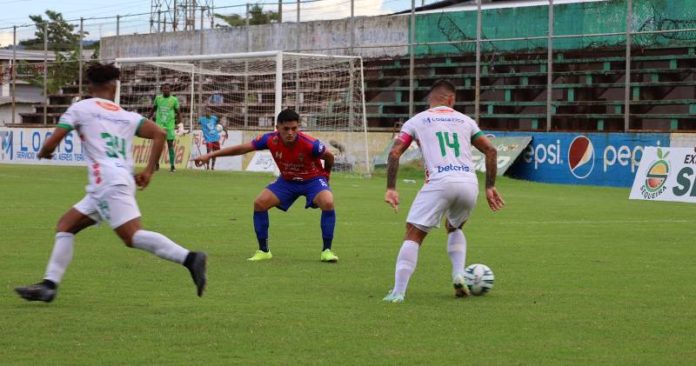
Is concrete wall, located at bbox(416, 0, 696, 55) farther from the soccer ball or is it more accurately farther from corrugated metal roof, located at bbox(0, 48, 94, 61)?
the soccer ball

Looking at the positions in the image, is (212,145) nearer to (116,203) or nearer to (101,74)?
(101,74)

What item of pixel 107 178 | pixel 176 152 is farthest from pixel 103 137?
pixel 176 152

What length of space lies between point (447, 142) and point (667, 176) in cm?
1724

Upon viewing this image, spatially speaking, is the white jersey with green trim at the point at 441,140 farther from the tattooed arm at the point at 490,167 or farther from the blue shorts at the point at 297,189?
the blue shorts at the point at 297,189

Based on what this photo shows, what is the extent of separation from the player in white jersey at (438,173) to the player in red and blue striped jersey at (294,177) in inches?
126

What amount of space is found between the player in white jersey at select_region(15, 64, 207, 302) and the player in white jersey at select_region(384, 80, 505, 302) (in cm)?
175

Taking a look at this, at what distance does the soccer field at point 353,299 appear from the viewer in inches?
312

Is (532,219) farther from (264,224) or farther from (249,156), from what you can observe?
(249,156)

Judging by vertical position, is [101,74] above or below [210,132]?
above

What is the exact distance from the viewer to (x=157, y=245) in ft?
31.7

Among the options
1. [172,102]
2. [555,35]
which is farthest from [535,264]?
[555,35]

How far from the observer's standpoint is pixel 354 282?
11.7 m

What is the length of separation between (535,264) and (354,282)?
265cm

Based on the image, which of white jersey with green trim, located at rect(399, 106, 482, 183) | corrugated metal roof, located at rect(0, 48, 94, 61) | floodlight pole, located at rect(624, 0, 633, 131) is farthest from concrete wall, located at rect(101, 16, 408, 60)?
white jersey with green trim, located at rect(399, 106, 482, 183)
